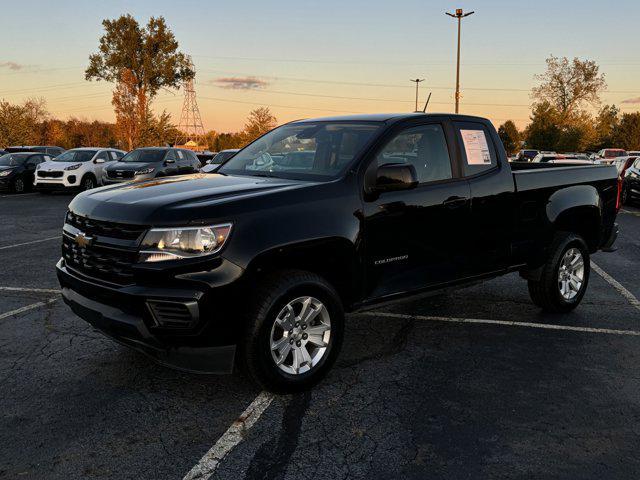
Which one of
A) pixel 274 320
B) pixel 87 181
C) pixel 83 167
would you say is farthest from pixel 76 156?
pixel 274 320

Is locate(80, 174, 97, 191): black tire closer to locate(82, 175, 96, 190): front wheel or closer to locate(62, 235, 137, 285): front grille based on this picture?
locate(82, 175, 96, 190): front wheel

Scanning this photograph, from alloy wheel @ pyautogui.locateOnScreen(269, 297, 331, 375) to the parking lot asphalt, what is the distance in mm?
225

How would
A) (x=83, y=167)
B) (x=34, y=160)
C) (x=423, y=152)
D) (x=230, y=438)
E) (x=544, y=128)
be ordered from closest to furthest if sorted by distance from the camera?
(x=230, y=438), (x=423, y=152), (x=83, y=167), (x=34, y=160), (x=544, y=128)

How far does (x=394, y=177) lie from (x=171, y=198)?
1.49 m

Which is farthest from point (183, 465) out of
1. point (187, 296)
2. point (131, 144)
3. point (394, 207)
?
point (131, 144)

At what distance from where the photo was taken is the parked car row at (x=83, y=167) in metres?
19.5

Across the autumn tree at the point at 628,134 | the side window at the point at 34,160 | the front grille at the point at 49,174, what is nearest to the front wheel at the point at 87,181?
the front grille at the point at 49,174

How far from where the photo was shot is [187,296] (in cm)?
339

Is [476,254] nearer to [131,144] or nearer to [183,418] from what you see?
[183,418]

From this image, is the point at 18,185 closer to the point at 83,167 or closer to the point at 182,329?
the point at 83,167

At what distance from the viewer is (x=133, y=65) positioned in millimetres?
53438

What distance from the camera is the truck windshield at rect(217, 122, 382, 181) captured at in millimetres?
4449

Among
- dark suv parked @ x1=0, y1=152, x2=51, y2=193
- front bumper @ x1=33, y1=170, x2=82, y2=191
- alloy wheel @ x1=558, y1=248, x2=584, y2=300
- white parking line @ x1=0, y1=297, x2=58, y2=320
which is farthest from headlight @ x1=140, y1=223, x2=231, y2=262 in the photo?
dark suv parked @ x1=0, y1=152, x2=51, y2=193

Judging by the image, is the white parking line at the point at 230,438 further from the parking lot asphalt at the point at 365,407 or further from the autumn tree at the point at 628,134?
the autumn tree at the point at 628,134
